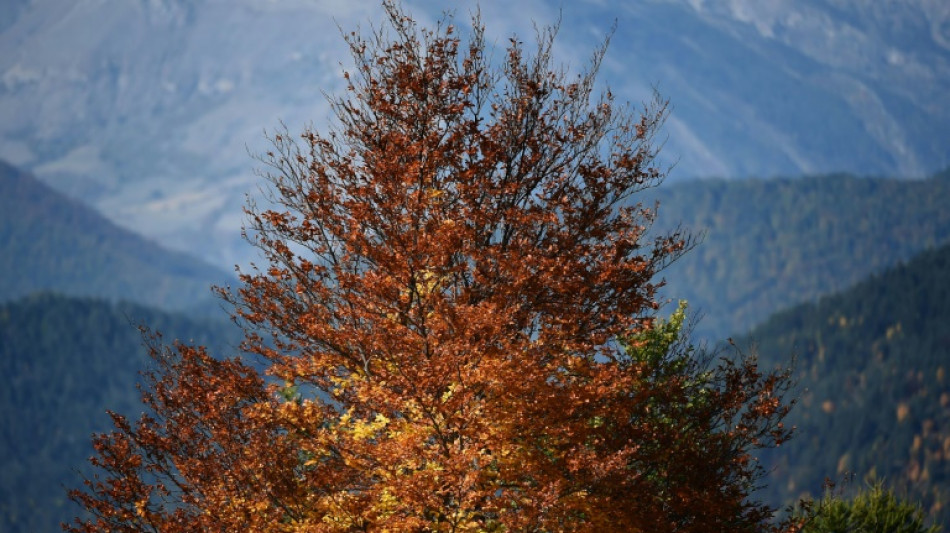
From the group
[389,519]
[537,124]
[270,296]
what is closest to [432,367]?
[389,519]

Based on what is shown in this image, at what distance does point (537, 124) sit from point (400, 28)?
8.99 ft

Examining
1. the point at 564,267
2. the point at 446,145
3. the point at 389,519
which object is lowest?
the point at 389,519

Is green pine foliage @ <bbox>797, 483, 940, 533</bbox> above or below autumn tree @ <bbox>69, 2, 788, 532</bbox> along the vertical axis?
above

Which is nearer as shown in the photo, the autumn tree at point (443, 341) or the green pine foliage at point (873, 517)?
the autumn tree at point (443, 341)

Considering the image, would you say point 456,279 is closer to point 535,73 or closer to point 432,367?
point 432,367

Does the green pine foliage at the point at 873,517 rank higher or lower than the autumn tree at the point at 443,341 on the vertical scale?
higher

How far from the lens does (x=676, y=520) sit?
803 inches

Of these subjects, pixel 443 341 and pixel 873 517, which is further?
pixel 873 517

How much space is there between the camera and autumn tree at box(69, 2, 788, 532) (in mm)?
16812

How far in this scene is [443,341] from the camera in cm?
1712

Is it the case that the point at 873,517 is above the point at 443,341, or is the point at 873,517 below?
above

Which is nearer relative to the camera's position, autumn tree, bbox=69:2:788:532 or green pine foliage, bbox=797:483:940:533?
autumn tree, bbox=69:2:788:532

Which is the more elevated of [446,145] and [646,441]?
[446,145]

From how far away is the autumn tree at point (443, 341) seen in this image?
16.8 m
